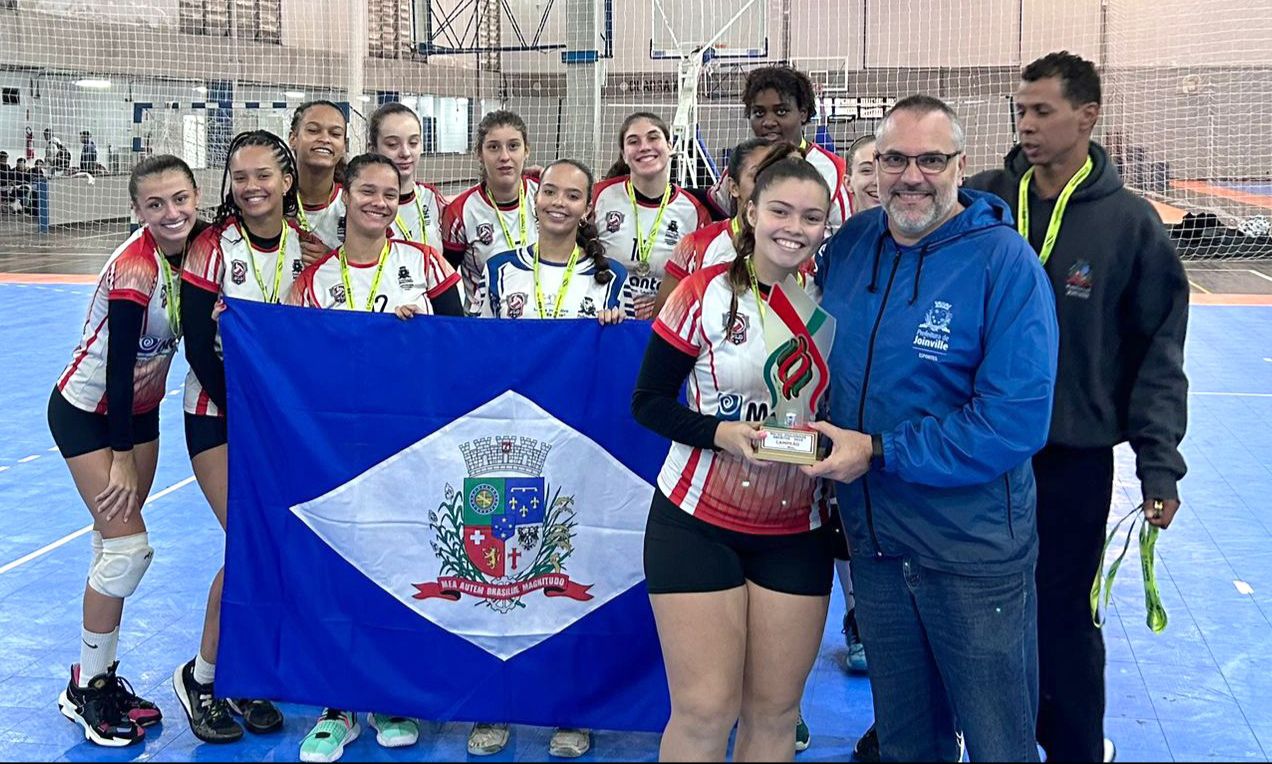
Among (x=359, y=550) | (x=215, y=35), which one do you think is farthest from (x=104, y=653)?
(x=215, y=35)

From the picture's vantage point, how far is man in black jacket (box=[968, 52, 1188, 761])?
288 cm

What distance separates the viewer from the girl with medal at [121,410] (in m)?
3.54

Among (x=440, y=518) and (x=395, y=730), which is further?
(x=395, y=730)

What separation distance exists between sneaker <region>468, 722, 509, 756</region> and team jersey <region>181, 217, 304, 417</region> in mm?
1302

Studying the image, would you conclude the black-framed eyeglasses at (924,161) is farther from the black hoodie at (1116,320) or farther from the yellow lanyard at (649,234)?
the yellow lanyard at (649,234)

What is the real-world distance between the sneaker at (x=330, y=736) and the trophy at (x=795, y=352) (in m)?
1.86

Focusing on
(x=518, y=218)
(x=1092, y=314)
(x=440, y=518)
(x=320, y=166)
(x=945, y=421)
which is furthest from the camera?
(x=518, y=218)

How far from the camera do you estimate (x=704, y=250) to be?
3.85 meters

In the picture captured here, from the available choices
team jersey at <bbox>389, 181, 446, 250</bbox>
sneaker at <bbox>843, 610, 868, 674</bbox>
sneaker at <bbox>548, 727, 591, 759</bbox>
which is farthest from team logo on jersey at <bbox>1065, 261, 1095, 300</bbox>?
team jersey at <bbox>389, 181, 446, 250</bbox>

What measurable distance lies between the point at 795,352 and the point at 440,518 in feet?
4.64

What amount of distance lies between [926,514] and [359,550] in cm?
189

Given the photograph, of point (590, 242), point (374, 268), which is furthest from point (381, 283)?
point (590, 242)

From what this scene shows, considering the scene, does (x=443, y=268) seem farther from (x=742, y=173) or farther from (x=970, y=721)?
(x=970, y=721)

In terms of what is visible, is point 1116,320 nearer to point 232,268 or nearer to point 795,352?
point 795,352
